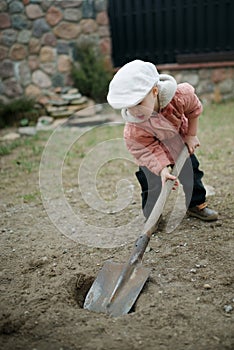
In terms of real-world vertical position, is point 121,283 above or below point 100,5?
below

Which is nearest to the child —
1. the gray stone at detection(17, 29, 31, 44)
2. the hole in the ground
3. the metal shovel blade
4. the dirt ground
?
the dirt ground

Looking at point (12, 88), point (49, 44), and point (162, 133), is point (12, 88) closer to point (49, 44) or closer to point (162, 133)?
point (49, 44)

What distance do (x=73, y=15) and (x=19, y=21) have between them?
2.33ft

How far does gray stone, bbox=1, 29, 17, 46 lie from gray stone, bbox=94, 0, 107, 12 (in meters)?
1.14

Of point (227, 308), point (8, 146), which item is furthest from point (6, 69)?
point (227, 308)

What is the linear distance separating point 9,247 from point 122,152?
2.01m

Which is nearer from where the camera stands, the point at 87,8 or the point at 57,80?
the point at 87,8

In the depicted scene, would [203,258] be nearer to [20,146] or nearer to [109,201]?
[109,201]

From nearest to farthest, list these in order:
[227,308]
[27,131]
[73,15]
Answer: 1. [227,308]
2. [27,131]
3. [73,15]

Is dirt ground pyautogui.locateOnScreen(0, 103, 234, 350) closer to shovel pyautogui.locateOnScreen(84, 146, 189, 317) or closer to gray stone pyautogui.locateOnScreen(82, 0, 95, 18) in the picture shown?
shovel pyautogui.locateOnScreen(84, 146, 189, 317)

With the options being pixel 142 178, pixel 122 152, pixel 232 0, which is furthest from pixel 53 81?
pixel 142 178

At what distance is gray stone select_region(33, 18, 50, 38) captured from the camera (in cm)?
587

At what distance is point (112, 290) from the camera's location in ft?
6.74

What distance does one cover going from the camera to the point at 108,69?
20.4 feet
